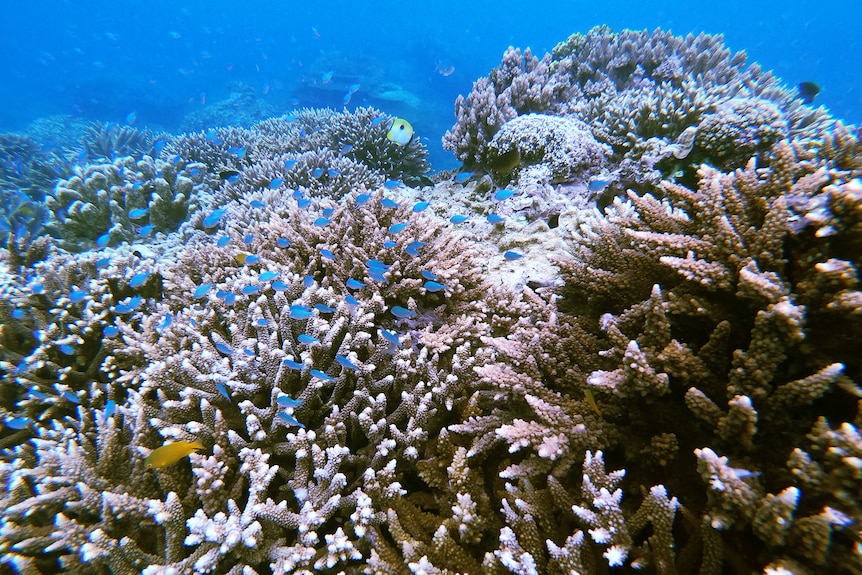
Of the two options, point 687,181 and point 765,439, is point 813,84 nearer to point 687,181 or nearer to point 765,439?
point 687,181

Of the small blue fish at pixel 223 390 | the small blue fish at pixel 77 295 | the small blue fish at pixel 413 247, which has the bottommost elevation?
the small blue fish at pixel 223 390

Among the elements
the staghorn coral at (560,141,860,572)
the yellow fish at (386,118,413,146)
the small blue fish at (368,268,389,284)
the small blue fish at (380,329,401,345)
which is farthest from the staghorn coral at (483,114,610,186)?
the small blue fish at (380,329,401,345)

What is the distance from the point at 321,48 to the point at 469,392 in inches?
2376

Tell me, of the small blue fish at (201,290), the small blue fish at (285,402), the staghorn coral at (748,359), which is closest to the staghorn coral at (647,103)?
the staghorn coral at (748,359)

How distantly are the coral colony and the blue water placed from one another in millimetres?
20909

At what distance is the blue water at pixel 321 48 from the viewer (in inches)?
1167

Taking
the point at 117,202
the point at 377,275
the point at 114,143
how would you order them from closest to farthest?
the point at 377,275 < the point at 117,202 < the point at 114,143

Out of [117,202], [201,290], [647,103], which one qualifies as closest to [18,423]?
[201,290]

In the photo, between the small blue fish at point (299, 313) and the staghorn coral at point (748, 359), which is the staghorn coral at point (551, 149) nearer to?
the staghorn coral at point (748, 359)

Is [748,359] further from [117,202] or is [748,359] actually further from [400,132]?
[117,202]

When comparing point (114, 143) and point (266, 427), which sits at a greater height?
point (114, 143)

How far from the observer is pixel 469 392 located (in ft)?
9.25

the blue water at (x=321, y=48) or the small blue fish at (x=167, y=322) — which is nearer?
the small blue fish at (x=167, y=322)

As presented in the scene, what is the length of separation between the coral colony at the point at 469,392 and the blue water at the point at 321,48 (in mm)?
20909
